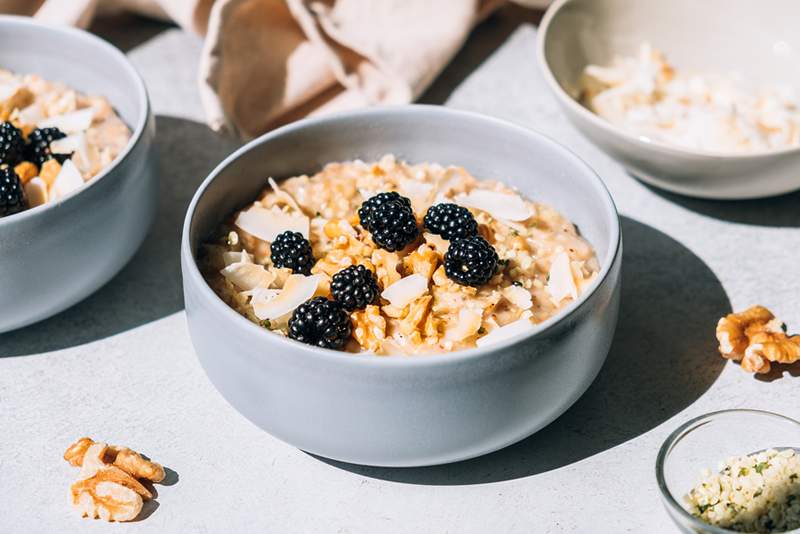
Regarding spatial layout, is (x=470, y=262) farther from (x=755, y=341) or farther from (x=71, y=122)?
(x=71, y=122)

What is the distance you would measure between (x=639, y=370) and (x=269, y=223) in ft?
2.13

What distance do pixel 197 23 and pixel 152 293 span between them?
2.76 feet

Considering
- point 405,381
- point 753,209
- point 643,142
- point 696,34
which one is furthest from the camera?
point 696,34

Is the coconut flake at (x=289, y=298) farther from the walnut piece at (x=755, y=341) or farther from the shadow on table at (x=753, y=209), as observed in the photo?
the shadow on table at (x=753, y=209)

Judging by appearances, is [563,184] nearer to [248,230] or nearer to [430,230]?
[430,230]

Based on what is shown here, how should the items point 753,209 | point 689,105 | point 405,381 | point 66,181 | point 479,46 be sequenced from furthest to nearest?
point 479,46 → point 689,105 → point 753,209 → point 66,181 → point 405,381

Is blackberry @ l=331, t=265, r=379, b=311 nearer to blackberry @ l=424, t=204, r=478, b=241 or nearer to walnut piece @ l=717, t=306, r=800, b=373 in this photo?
blackberry @ l=424, t=204, r=478, b=241

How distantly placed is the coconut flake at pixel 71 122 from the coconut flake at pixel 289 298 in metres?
0.62

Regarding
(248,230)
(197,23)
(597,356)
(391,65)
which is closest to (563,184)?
(597,356)

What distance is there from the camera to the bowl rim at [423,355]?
1.26 metres

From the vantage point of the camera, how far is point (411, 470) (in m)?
1.47

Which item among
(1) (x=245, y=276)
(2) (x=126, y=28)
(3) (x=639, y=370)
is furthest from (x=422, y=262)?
(2) (x=126, y=28)

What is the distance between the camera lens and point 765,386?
5.24 ft

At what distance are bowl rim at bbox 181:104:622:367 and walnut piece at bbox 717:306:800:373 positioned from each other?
287mm
